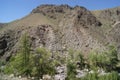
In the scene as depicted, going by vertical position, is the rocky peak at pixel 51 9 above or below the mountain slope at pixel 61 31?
above

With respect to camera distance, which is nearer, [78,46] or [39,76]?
[39,76]

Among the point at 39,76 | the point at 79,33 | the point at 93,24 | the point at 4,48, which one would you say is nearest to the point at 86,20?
the point at 93,24

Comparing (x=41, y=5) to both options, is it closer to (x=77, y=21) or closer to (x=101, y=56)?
(x=77, y=21)

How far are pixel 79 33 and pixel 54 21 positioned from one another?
21.9 m

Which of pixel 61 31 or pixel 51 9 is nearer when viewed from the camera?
pixel 61 31

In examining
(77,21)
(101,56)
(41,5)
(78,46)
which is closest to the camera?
(101,56)

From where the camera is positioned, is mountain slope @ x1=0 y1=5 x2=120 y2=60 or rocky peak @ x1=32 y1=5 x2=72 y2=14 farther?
rocky peak @ x1=32 y1=5 x2=72 y2=14

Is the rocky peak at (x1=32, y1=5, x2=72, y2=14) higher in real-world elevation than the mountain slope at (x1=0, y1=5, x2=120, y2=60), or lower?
higher

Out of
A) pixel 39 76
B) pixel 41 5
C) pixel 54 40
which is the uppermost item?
pixel 41 5

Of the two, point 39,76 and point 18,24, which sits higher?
point 18,24

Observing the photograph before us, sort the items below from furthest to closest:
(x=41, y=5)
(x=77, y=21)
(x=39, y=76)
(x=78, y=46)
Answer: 1. (x=41, y=5)
2. (x=77, y=21)
3. (x=78, y=46)
4. (x=39, y=76)

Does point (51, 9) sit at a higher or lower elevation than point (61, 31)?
higher

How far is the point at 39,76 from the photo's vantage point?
72.3 meters

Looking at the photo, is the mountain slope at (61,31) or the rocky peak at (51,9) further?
the rocky peak at (51,9)
